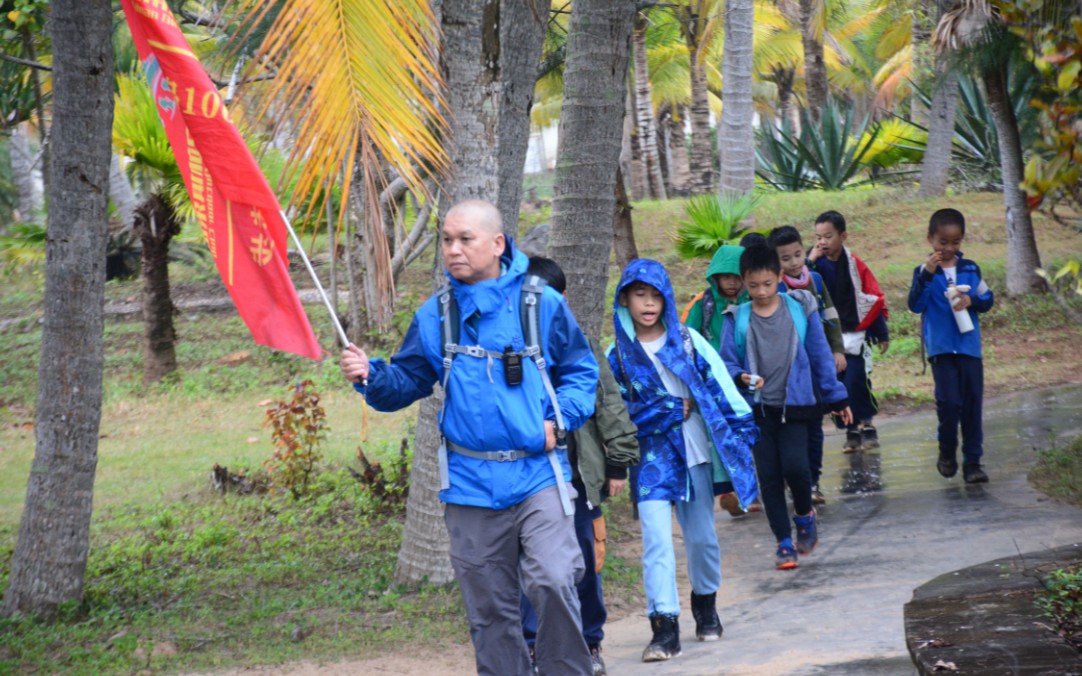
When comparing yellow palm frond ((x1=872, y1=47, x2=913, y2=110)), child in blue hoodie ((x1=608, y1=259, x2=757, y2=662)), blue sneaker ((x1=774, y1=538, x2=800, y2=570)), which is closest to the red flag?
child in blue hoodie ((x1=608, y1=259, x2=757, y2=662))

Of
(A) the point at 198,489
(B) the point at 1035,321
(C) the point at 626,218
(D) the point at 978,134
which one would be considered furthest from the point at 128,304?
(D) the point at 978,134

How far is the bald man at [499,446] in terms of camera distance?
417 cm

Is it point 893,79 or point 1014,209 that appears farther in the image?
point 893,79

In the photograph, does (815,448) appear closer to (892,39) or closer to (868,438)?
(868,438)

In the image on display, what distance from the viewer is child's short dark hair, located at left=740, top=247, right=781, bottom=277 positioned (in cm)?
634

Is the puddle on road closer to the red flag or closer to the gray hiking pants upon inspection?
the gray hiking pants

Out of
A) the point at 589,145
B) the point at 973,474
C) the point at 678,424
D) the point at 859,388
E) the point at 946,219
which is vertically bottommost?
the point at 973,474

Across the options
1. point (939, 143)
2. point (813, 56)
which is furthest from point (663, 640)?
point (813, 56)

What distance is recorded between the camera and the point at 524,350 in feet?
13.9

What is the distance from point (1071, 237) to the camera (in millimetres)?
16719

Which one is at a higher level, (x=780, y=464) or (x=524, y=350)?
(x=524, y=350)

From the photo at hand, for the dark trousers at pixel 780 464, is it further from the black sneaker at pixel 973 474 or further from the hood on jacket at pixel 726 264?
the black sneaker at pixel 973 474

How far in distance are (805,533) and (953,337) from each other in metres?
1.88

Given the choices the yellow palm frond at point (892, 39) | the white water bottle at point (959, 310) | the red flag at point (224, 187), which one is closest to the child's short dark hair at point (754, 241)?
the white water bottle at point (959, 310)
